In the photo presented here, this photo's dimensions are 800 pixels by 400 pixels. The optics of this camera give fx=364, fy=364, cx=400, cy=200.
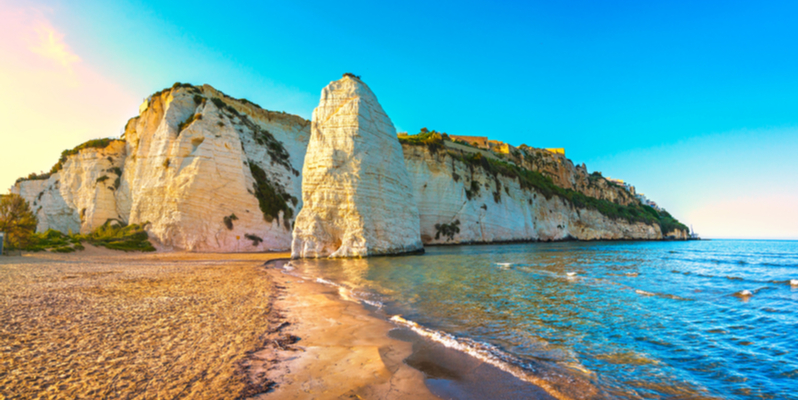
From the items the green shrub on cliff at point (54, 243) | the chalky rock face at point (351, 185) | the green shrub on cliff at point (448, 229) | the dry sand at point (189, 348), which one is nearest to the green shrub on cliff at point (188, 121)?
the green shrub on cliff at point (54, 243)

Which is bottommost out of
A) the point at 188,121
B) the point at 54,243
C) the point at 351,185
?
the point at 54,243

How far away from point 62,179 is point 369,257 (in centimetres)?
3400

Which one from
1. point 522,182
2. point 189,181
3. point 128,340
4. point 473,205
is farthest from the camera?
point 522,182

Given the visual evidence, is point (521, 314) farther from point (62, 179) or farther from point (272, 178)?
point (62, 179)

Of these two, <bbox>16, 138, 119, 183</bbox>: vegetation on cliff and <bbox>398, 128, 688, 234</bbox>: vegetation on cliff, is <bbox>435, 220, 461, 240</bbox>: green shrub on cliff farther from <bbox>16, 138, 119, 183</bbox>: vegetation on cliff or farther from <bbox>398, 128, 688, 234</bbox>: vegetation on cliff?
<bbox>16, 138, 119, 183</bbox>: vegetation on cliff

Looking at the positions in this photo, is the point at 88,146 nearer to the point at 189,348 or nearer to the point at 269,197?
the point at 269,197

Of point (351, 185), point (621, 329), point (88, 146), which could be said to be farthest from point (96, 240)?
point (621, 329)

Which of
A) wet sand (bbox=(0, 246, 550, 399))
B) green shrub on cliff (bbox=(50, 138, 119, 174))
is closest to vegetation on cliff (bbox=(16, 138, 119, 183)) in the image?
green shrub on cliff (bbox=(50, 138, 119, 174))

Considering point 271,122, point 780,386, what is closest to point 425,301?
point 780,386

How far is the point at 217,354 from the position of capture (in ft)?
12.8

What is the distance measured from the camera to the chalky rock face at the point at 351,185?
69.5 feet

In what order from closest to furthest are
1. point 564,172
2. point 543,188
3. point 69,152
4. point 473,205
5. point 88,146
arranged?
point 88,146 < point 69,152 < point 473,205 < point 543,188 < point 564,172

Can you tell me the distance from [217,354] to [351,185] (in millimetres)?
17776

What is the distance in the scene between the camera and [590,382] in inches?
142
